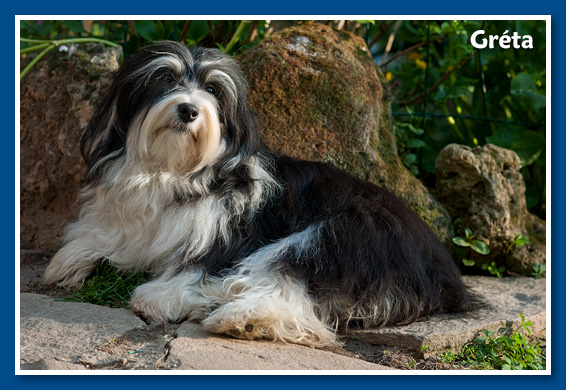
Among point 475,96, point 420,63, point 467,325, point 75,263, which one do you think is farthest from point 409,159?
point 75,263

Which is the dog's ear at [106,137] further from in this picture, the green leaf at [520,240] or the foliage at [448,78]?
the green leaf at [520,240]

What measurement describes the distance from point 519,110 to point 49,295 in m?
4.57

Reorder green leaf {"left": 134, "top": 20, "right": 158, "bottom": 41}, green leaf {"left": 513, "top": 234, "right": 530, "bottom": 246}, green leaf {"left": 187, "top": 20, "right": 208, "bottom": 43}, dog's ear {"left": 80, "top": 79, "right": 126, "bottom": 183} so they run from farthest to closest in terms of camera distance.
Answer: green leaf {"left": 187, "top": 20, "right": 208, "bottom": 43}, green leaf {"left": 134, "top": 20, "right": 158, "bottom": 41}, green leaf {"left": 513, "top": 234, "right": 530, "bottom": 246}, dog's ear {"left": 80, "top": 79, "right": 126, "bottom": 183}

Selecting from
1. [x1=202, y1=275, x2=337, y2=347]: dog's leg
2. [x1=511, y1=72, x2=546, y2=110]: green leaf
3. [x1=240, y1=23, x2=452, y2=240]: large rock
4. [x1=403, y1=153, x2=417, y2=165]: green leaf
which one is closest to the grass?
[x1=202, y1=275, x2=337, y2=347]: dog's leg

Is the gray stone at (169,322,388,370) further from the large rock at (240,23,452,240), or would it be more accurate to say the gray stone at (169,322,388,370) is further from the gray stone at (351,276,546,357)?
the large rock at (240,23,452,240)

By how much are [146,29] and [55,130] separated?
3.67 feet

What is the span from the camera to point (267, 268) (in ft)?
11.7

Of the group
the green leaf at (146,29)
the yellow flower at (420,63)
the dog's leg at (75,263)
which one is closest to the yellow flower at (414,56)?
the yellow flower at (420,63)

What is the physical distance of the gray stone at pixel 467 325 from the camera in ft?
11.7

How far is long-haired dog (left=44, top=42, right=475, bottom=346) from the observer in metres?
3.46

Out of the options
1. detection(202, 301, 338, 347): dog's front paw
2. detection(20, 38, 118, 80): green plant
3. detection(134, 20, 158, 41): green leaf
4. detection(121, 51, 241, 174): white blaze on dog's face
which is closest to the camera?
detection(202, 301, 338, 347): dog's front paw

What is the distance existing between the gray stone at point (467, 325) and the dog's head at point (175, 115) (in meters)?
1.31

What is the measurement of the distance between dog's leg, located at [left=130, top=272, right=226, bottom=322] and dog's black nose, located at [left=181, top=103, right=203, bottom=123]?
870 mm

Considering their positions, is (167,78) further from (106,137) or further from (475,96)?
(475,96)
